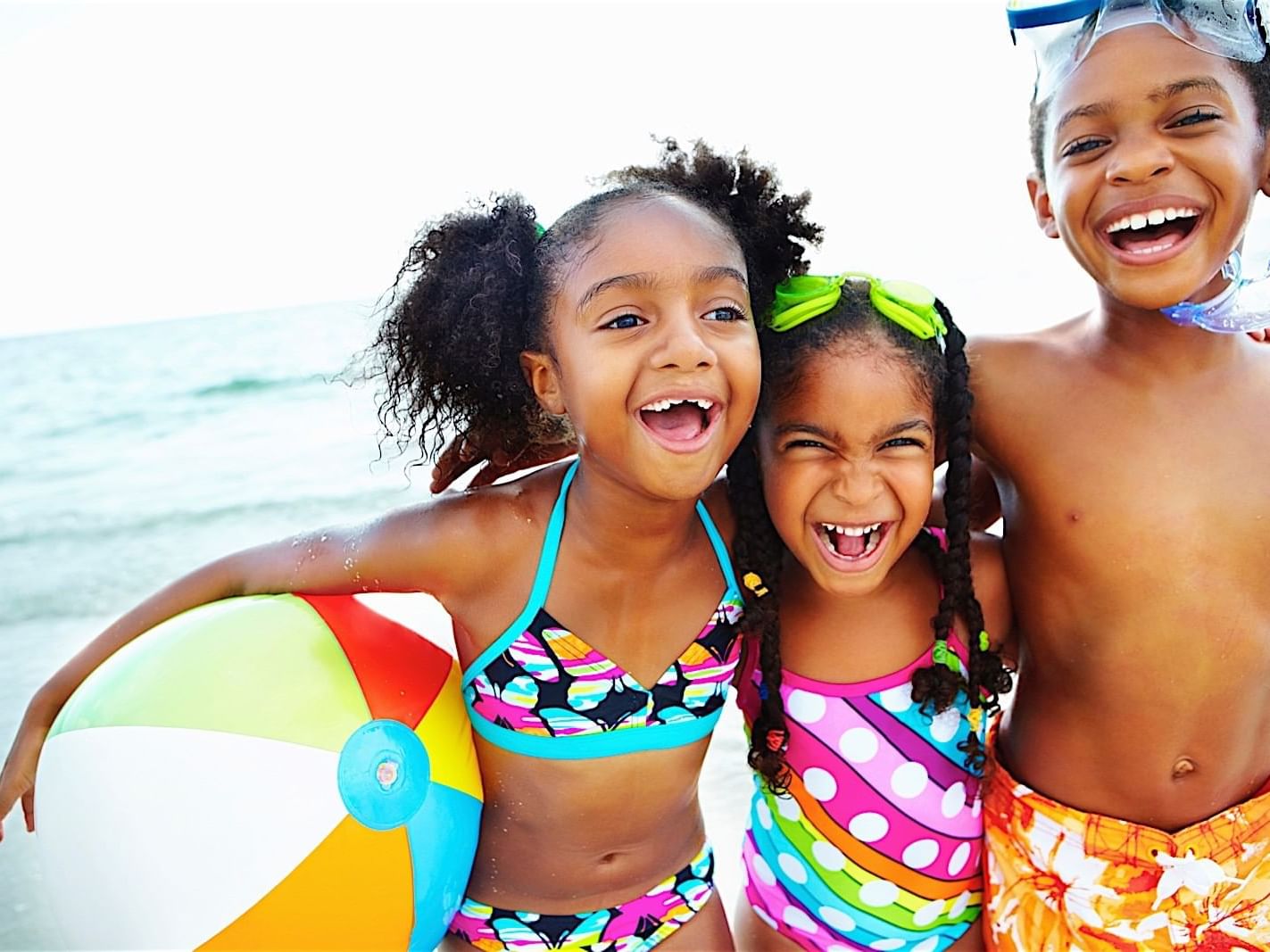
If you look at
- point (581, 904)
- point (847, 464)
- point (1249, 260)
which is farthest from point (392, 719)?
point (1249, 260)

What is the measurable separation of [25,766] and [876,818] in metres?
1.92

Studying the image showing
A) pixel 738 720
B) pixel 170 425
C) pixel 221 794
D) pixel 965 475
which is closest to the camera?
pixel 221 794

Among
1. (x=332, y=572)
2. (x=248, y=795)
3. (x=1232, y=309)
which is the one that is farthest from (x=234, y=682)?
(x=1232, y=309)

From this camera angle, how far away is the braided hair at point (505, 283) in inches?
108

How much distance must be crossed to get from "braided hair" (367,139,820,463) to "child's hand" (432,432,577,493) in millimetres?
15

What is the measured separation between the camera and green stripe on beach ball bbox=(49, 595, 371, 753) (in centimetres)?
239

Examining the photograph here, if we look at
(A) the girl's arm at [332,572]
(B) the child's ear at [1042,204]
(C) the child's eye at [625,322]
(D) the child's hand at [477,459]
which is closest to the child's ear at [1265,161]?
(B) the child's ear at [1042,204]

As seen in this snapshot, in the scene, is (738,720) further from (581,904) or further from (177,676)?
(177,676)

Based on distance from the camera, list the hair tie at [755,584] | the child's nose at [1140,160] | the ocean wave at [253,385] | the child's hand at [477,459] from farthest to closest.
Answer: the ocean wave at [253,385]
the child's hand at [477,459]
the hair tie at [755,584]
the child's nose at [1140,160]

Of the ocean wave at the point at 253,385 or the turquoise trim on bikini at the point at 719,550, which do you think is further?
the ocean wave at the point at 253,385

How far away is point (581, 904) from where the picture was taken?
9.11ft

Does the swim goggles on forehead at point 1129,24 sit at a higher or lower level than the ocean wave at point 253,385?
higher

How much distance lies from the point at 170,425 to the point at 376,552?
533 inches

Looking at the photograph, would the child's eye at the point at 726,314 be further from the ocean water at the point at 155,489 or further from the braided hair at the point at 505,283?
the ocean water at the point at 155,489
